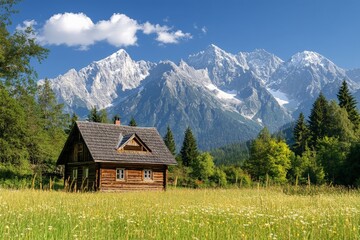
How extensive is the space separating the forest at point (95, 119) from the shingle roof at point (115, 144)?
527 cm

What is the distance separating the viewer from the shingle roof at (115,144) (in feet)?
115

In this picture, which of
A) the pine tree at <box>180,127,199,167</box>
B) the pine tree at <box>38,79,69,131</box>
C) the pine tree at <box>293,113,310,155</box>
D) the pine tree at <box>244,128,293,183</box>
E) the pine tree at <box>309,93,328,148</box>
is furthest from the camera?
the pine tree at <box>180,127,199,167</box>

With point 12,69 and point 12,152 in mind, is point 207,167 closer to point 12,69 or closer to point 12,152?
point 12,152

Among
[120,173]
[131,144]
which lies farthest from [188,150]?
[120,173]

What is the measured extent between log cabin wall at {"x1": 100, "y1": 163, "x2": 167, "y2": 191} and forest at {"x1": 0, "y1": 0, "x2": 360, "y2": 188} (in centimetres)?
506

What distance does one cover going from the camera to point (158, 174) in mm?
38406

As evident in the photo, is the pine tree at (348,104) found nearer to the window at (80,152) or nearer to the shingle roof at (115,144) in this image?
the shingle roof at (115,144)

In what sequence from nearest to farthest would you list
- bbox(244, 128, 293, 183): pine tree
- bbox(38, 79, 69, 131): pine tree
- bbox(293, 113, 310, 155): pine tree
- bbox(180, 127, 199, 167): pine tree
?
bbox(244, 128, 293, 183): pine tree → bbox(38, 79, 69, 131): pine tree → bbox(293, 113, 310, 155): pine tree → bbox(180, 127, 199, 167): pine tree

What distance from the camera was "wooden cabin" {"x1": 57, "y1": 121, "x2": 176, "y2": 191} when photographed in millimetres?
35188

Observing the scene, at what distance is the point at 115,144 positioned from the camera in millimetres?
36688

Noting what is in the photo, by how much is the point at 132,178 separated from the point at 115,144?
3444 millimetres

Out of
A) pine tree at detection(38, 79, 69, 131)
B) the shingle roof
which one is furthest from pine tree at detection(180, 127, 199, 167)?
the shingle roof

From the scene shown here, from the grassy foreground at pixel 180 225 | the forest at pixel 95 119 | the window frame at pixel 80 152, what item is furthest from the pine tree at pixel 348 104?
the grassy foreground at pixel 180 225

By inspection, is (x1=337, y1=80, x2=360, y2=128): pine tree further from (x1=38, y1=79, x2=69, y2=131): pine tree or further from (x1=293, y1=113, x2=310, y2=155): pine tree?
(x1=38, y1=79, x2=69, y2=131): pine tree
